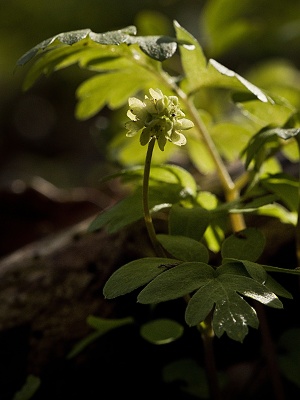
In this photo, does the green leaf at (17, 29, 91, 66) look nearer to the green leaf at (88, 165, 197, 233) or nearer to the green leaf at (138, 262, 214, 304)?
the green leaf at (88, 165, 197, 233)

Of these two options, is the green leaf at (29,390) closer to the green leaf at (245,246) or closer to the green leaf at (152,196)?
the green leaf at (152,196)

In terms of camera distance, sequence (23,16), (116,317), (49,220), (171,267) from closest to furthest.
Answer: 1. (171,267)
2. (116,317)
3. (49,220)
4. (23,16)

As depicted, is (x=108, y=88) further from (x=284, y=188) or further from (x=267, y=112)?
(x=284, y=188)

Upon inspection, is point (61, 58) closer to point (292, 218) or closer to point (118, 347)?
point (292, 218)

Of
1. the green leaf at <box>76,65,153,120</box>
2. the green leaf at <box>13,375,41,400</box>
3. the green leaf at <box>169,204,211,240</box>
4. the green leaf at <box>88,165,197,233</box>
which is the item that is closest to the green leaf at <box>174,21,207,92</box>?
the green leaf at <box>76,65,153,120</box>

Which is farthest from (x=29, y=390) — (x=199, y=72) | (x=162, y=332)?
(x=199, y=72)

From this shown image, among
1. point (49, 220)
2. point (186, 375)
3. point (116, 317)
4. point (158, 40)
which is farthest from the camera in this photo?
point (49, 220)

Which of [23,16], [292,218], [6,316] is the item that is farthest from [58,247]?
[23,16]
